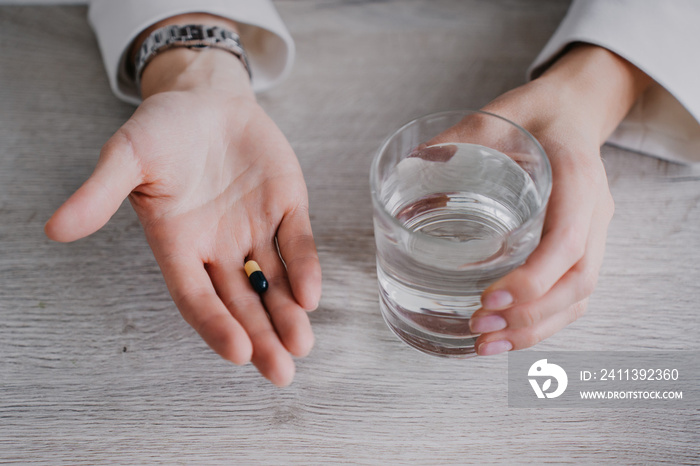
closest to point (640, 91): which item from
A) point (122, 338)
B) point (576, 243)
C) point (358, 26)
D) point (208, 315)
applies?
point (576, 243)

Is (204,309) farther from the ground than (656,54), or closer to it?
closer to it

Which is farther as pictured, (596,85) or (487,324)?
(596,85)

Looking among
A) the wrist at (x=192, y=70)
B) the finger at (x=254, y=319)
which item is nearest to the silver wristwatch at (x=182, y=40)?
the wrist at (x=192, y=70)

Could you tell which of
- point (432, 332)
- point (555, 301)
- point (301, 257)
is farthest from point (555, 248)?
point (301, 257)

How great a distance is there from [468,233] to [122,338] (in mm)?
460

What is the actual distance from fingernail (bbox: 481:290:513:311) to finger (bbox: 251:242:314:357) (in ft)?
0.62

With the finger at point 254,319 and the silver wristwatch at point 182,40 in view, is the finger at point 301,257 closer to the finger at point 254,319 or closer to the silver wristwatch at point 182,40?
the finger at point 254,319

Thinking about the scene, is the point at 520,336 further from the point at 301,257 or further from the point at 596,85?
the point at 596,85

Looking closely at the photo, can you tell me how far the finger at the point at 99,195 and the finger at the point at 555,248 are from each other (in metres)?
0.42

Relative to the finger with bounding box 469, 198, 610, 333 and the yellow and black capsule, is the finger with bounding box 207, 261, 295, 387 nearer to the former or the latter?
the yellow and black capsule

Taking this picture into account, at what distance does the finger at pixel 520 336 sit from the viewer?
63 cm

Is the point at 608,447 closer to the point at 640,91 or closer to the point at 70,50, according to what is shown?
the point at 640,91

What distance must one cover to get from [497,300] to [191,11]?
73cm

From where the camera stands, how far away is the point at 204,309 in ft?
1.99
